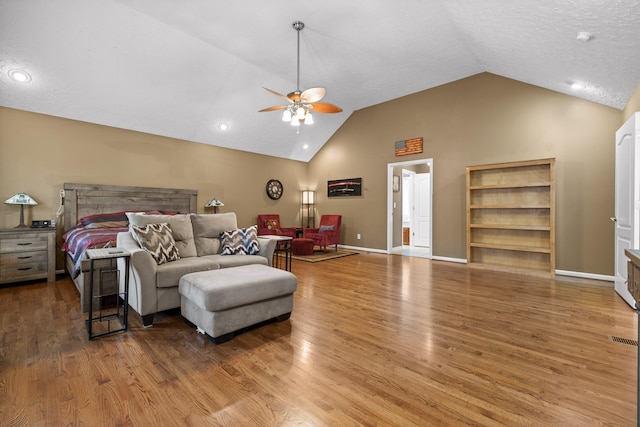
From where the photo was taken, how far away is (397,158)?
6.61 meters

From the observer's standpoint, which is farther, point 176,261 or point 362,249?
point 362,249

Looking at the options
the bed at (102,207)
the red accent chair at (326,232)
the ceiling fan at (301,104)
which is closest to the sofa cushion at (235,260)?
the bed at (102,207)

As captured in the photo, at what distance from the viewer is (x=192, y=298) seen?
2.38 m

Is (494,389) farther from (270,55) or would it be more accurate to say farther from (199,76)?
(199,76)

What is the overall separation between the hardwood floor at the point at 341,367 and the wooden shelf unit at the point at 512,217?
5.34 feet

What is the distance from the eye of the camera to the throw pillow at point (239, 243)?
3.51 meters

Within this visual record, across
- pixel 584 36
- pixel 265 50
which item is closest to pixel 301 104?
pixel 265 50

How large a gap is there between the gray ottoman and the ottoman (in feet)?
11.9

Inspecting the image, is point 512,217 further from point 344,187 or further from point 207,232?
point 207,232

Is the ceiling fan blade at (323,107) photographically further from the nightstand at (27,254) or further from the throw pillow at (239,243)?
the nightstand at (27,254)

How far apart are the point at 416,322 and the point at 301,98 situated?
2837 mm

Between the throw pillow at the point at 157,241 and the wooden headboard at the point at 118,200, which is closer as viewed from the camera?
the throw pillow at the point at 157,241

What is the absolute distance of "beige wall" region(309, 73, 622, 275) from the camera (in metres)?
4.36

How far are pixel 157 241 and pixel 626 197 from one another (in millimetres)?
5190
